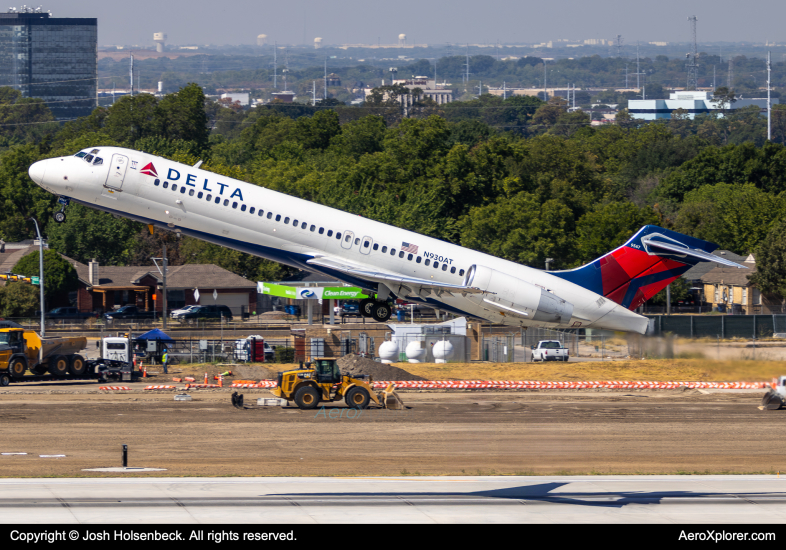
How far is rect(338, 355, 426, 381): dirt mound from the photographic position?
6894 centimetres

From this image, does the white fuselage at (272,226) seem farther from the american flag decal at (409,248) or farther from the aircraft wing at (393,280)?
the aircraft wing at (393,280)

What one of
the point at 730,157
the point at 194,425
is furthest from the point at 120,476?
the point at 730,157

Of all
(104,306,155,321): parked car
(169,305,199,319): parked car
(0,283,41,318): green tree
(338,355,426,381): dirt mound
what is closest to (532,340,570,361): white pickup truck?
(338,355,426,381): dirt mound

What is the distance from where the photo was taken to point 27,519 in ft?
97.9

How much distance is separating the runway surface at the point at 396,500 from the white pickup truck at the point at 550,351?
134ft

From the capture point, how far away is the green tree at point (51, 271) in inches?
4720

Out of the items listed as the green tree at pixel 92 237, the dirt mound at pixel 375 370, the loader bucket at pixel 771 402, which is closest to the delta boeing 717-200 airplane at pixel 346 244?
the loader bucket at pixel 771 402

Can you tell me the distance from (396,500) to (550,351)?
4858 cm

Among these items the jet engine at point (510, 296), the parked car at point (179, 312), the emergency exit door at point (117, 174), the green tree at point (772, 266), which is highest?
the emergency exit door at point (117, 174)

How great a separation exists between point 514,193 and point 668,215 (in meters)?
30.6

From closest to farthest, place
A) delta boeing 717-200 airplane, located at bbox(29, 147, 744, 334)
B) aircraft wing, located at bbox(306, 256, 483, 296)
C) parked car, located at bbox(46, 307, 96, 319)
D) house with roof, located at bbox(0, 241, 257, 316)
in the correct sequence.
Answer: aircraft wing, located at bbox(306, 256, 483, 296), delta boeing 717-200 airplane, located at bbox(29, 147, 744, 334), parked car, located at bbox(46, 307, 96, 319), house with roof, located at bbox(0, 241, 257, 316)

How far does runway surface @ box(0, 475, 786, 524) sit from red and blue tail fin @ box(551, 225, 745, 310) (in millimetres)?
11646

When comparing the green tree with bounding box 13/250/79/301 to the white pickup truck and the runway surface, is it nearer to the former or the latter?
the white pickup truck
